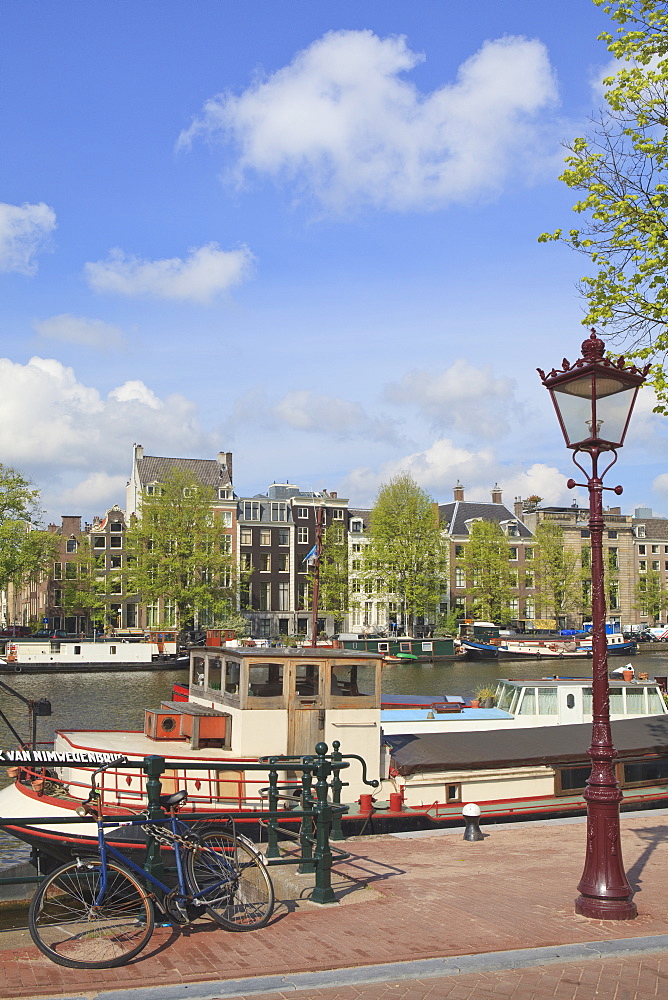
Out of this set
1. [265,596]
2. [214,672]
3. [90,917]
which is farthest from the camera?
[265,596]

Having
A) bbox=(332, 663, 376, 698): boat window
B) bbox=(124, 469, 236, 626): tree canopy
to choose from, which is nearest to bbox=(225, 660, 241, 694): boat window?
bbox=(332, 663, 376, 698): boat window

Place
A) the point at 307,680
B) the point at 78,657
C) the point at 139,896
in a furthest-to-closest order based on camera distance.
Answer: the point at 78,657 < the point at 307,680 < the point at 139,896

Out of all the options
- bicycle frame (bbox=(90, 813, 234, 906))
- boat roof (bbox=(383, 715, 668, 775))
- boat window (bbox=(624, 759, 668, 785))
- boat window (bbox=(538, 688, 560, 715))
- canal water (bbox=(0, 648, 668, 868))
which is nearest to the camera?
bicycle frame (bbox=(90, 813, 234, 906))

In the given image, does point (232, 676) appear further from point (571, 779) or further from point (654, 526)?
point (654, 526)

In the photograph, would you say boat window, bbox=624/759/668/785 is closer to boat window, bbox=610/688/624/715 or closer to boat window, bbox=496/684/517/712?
boat window, bbox=610/688/624/715

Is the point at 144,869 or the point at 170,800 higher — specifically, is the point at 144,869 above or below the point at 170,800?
below

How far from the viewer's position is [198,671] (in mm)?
17609

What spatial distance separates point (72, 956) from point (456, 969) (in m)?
2.83

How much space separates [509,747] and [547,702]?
17.9 feet

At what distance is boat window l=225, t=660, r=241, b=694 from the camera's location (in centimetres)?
1579

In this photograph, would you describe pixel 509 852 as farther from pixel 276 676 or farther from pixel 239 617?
pixel 239 617

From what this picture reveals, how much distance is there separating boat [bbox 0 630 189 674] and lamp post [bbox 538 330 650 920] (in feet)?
164

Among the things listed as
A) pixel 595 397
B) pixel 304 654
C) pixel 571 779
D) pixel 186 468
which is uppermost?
pixel 186 468

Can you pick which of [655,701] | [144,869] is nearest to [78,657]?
[655,701]
